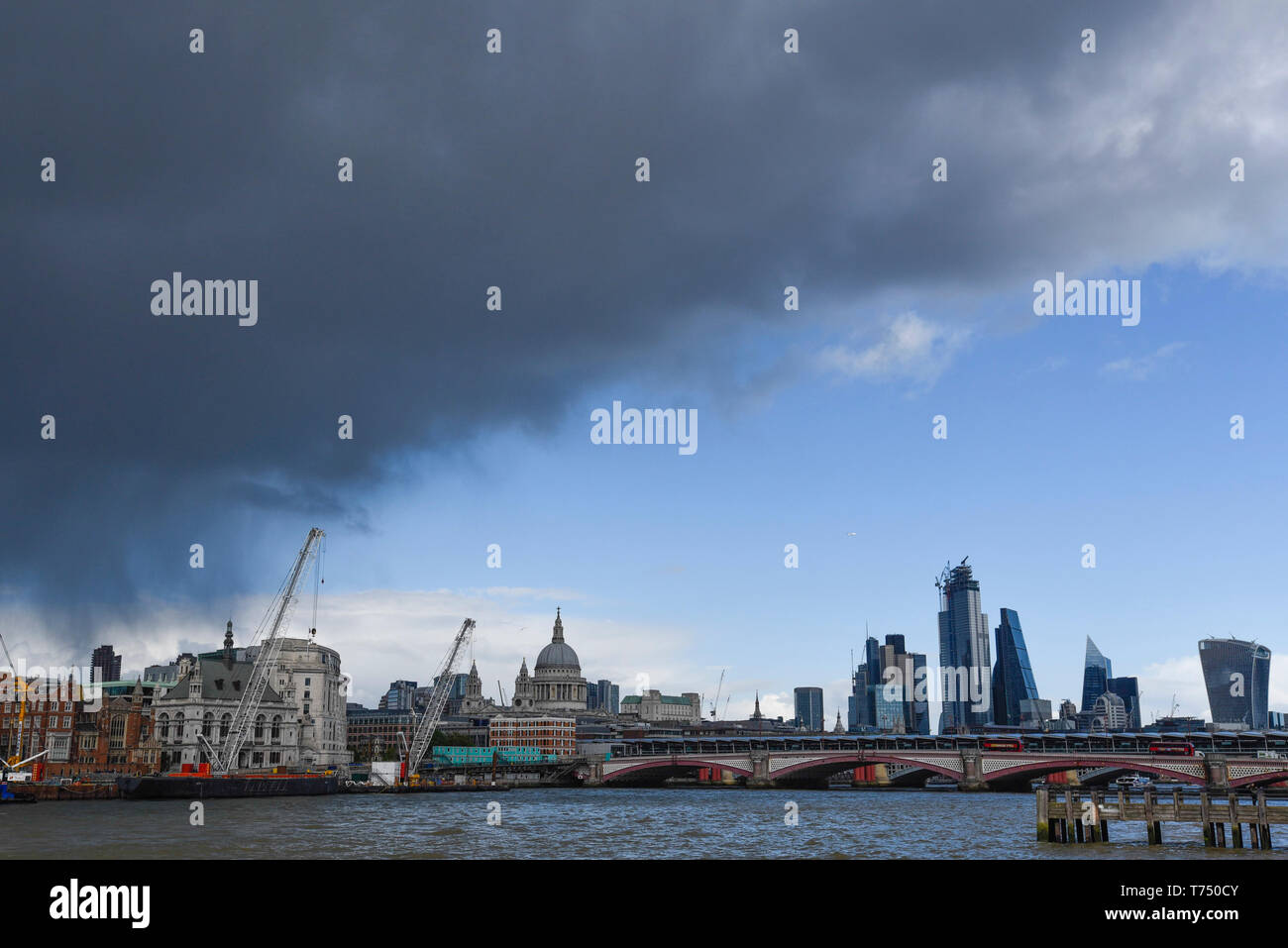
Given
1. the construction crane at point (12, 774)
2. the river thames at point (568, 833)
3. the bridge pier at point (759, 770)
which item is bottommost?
the bridge pier at point (759, 770)

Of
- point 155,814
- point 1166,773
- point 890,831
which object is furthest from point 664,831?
point 1166,773

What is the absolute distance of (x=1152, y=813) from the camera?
175ft

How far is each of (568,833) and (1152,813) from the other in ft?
121

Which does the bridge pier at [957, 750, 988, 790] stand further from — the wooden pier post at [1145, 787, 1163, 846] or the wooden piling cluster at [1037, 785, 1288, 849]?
the wooden pier post at [1145, 787, 1163, 846]

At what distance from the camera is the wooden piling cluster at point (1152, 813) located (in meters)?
52.9

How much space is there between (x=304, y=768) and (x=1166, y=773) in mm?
136490

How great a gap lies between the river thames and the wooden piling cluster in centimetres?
96

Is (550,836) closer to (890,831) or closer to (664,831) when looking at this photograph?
(664,831)

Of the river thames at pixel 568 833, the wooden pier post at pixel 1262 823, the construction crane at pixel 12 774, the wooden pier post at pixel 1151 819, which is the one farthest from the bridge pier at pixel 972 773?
the construction crane at pixel 12 774

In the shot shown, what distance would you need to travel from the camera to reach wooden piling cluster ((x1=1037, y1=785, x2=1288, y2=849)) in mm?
52906

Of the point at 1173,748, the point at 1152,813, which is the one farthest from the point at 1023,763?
the point at 1152,813

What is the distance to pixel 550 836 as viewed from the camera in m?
71.9

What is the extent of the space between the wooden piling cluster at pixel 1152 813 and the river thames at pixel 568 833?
3.14ft

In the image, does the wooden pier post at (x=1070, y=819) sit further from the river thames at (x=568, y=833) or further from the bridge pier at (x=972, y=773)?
the bridge pier at (x=972, y=773)
